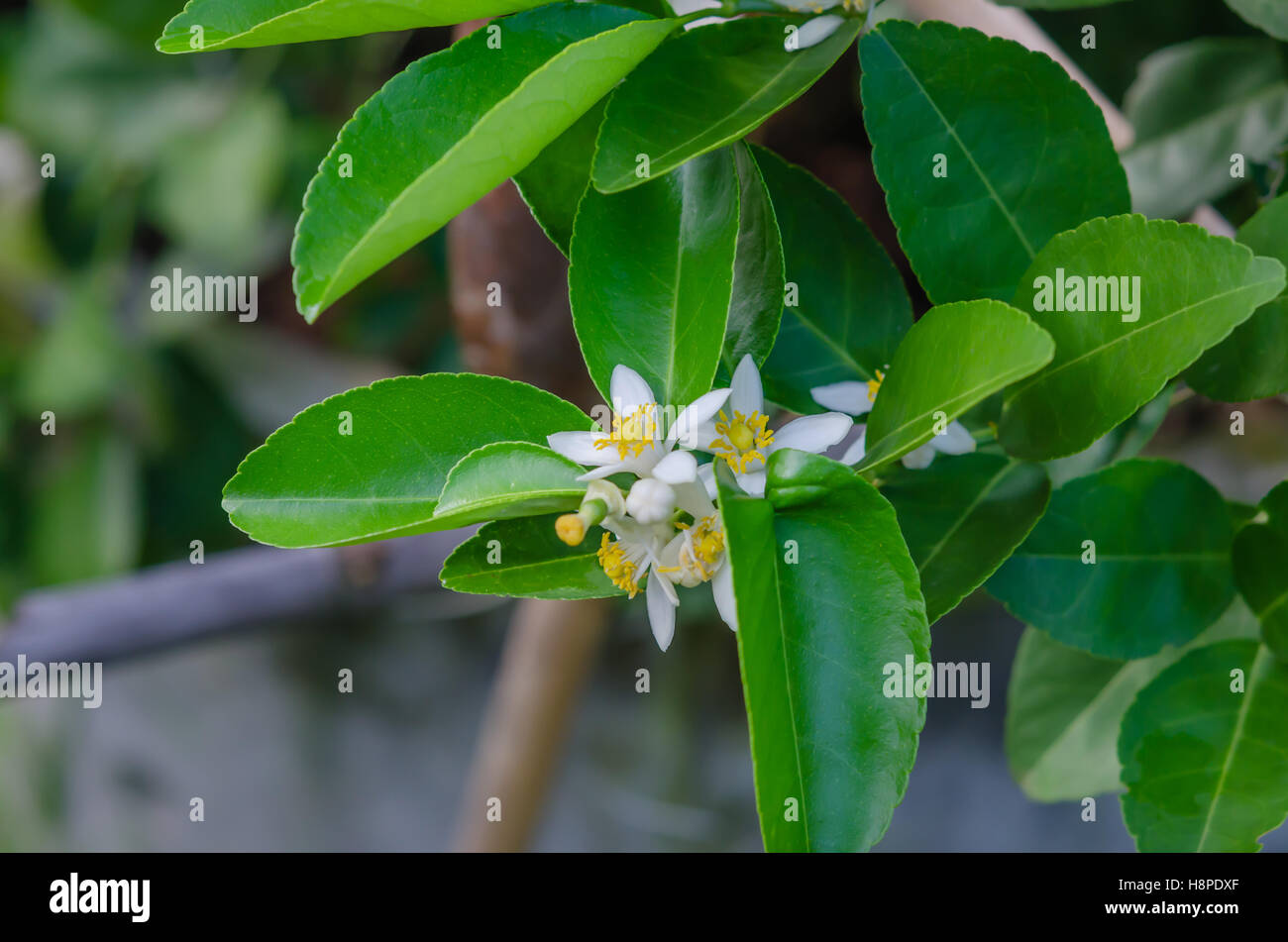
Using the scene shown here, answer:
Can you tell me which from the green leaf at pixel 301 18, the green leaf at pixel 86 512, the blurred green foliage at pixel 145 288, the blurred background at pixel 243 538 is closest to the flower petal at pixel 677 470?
the green leaf at pixel 301 18

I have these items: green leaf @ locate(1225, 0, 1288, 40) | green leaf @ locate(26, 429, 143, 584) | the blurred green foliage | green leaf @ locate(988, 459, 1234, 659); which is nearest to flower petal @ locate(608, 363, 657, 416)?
green leaf @ locate(988, 459, 1234, 659)

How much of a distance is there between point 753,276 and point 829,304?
52 millimetres

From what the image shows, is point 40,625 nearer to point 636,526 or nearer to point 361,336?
point 361,336

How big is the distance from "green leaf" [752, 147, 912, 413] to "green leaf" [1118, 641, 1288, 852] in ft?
0.47

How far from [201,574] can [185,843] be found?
0.76 m

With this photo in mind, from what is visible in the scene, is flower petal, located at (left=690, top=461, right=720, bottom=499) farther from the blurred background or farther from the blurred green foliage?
the blurred green foliage

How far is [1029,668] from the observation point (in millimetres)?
439

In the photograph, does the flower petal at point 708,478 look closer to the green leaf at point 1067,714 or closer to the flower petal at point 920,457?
the flower petal at point 920,457

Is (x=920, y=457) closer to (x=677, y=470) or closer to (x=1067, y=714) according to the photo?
(x=677, y=470)

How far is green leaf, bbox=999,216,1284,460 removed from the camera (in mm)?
218

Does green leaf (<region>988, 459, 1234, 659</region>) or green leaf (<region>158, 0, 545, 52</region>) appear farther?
green leaf (<region>988, 459, 1234, 659</region>)

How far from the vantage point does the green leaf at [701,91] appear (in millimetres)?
231

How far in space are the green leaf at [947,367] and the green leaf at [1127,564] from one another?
0.09 meters

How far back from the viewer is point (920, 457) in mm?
280
